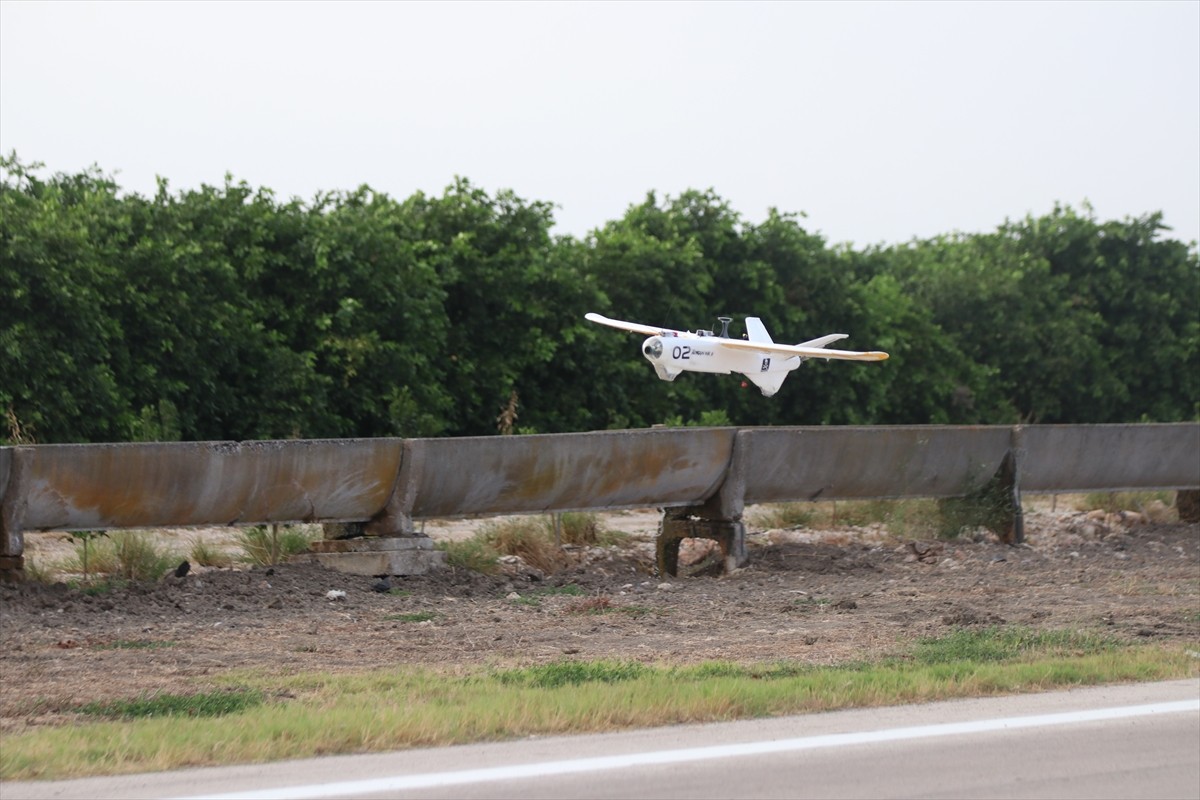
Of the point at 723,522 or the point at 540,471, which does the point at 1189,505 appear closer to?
the point at 723,522

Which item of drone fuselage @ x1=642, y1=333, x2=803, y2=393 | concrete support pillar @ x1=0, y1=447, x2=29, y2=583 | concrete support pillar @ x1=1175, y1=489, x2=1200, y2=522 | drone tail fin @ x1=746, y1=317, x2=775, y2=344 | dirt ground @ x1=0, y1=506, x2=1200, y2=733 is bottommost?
dirt ground @ x1=0, y1=506, x2=1200, y2=733

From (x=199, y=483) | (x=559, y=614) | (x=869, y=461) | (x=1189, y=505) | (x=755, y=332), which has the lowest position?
(x=559, y=614)

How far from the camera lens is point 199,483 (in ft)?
37.7

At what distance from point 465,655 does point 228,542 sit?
18.8 feet

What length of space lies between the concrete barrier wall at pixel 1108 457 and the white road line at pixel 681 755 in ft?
27.3

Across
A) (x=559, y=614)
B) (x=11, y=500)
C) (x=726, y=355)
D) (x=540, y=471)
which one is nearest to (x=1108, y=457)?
(x=540, y=471)

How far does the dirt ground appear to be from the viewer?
8.89 m

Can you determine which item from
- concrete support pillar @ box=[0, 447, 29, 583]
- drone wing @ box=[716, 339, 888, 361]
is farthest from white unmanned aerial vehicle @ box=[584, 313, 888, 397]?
concrete support pillar @ box=[0, 447, 29, 583]

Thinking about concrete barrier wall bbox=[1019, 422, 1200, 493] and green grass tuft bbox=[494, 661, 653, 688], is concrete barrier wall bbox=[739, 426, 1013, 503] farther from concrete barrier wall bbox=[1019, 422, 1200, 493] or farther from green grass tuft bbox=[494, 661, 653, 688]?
green grass tuft bbox=[494, 661, 653, 688]

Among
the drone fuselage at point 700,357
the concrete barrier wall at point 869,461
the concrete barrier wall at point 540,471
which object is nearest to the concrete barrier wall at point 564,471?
the concrete barrier wall at point 540,471

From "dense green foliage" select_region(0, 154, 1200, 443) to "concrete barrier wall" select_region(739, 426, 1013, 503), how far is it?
3.41 meters

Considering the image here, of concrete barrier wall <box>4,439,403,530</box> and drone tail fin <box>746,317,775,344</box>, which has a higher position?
drone tail fin <box>746,317,775,344</box>

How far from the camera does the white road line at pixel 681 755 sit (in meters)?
6.01

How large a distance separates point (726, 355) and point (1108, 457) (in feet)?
33.4
